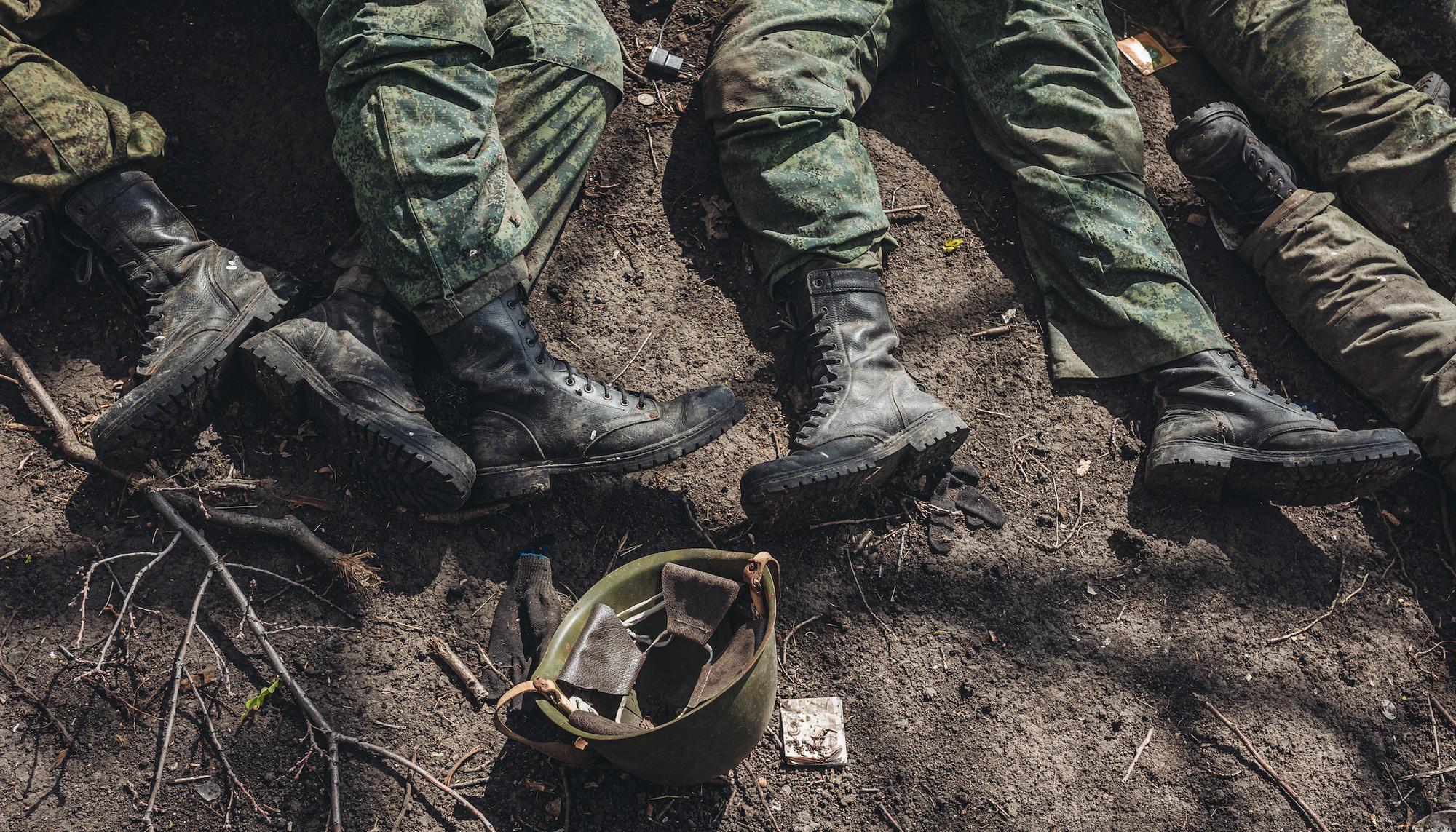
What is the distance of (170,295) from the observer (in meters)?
2.57

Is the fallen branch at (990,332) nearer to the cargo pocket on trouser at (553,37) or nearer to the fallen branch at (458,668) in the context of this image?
the cargo pocket on trouser at (553,37)

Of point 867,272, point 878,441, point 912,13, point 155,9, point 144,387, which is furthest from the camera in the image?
point 912,13

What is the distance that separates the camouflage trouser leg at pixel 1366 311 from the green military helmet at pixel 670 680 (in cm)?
216

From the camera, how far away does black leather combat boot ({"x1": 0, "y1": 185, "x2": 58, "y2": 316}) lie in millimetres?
2535

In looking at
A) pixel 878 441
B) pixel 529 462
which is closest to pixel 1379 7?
pixel 878 441

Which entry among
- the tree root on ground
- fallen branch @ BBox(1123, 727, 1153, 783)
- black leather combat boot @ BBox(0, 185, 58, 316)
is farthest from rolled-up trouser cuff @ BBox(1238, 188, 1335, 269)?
black leather combat boot @ BBox(0, 185, 58, 316)

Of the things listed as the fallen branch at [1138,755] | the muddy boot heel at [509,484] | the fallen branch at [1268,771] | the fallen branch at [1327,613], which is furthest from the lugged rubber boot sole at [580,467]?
the fallen branch at [1327,613]

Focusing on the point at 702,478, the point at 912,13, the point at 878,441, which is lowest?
the point at 702,478

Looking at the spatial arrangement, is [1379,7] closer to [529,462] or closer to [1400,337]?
[1400,337]

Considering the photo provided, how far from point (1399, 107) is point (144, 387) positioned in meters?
4.06

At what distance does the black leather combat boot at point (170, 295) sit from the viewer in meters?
2.42

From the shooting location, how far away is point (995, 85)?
3.27 meters

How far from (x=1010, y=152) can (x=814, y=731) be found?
2084 mm

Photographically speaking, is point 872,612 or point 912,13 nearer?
point 872,612
